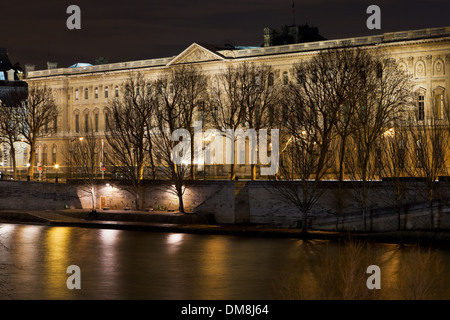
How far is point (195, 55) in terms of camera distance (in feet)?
327

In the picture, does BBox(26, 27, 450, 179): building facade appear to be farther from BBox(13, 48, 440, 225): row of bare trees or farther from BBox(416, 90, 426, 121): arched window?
BBox(13, 48, 440, 225): row of bare trees

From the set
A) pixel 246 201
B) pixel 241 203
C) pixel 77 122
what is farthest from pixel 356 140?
pixel 77 122

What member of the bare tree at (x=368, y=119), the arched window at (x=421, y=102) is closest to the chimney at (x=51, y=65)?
the arched window at (x=421, y=102)

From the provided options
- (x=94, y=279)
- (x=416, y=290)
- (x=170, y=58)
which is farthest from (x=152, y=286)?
(x=170, y=58)

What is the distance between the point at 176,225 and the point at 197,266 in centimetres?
1576

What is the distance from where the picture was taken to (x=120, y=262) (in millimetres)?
41125

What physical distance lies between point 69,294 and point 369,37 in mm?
59543

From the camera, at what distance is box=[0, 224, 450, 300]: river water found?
3116 centimetres

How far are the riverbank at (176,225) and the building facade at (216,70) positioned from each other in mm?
17991

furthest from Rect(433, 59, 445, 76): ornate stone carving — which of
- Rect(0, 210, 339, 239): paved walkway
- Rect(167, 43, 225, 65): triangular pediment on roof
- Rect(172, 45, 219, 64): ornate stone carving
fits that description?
Rect(0, 210, 339, 239): paved walkway

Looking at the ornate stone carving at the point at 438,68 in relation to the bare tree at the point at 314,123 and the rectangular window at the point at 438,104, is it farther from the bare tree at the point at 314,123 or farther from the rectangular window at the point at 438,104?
the bare tree at the point at 314,123

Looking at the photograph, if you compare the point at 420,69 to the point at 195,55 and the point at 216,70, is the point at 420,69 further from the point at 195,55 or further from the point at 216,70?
the point at 195,55

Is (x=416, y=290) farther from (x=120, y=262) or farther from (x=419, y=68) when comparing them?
(x=419, y=68)

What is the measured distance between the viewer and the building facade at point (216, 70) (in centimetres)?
8206
